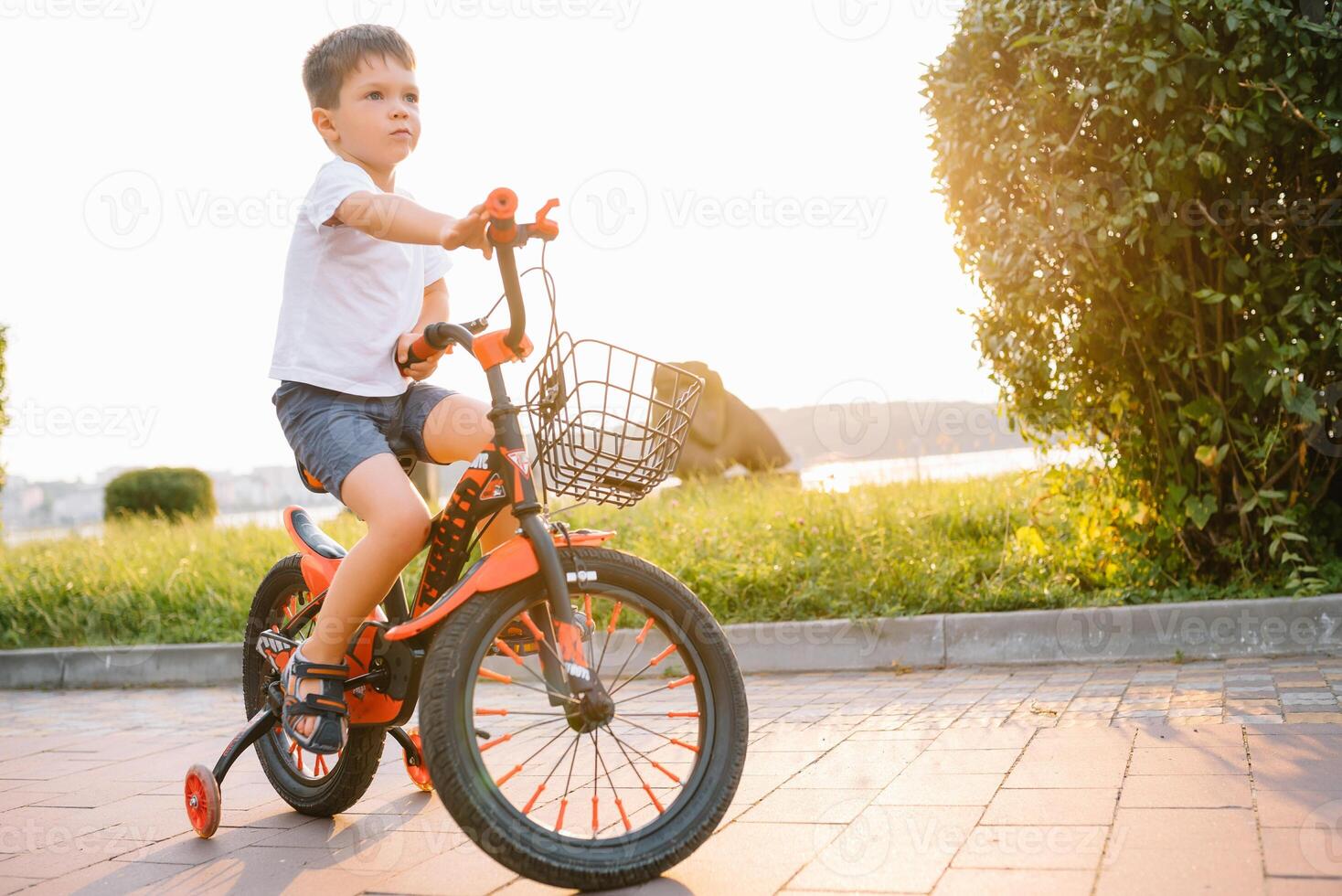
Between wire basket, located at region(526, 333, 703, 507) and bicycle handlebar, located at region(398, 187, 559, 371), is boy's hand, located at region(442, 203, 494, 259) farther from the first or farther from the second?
wire basket, located at region(526, 333, 703, 507)

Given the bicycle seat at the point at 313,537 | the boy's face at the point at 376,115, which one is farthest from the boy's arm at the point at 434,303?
the bicycle seat at the point at 313,537

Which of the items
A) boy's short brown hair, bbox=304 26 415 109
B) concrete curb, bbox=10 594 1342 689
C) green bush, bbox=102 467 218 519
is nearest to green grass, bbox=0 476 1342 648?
concrete curb, bbox=10 594 1342 689

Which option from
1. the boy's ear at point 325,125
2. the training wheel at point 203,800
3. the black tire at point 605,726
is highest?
the boy's ear at point 325,125

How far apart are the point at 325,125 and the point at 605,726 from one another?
1.62 metres

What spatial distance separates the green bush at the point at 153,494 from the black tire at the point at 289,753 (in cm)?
1230

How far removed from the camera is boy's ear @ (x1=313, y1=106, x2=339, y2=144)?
2947 millimetres

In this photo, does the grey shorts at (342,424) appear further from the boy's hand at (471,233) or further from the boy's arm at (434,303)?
the boy's hand at (471,233)

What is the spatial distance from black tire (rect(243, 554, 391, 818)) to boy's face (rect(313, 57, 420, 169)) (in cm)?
115

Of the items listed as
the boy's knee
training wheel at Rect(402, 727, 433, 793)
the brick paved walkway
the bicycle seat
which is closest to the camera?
the brick paved walkway

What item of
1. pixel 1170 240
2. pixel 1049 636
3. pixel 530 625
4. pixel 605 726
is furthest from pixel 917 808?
pixel 1170 240

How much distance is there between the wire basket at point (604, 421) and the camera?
234cm

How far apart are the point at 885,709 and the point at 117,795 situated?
8.58ft

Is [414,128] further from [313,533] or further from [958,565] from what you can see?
[958,565]

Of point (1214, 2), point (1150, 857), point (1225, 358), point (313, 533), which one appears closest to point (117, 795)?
point (313, 533)
